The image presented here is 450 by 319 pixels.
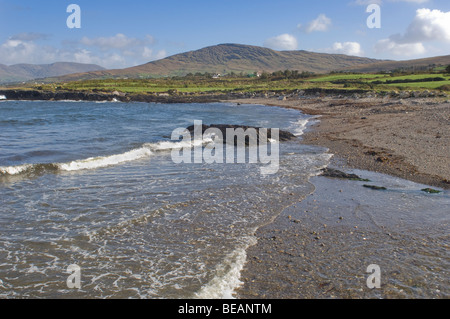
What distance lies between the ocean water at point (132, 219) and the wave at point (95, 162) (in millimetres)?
56

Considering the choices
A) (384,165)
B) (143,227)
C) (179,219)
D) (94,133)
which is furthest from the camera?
(94,133)

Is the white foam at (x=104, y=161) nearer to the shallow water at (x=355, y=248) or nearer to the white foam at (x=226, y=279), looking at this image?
the shallow water at (x=355, y=248)

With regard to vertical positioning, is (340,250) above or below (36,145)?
below

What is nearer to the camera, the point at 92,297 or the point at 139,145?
the point at 92,297

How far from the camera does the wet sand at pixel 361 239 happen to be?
5.03 m

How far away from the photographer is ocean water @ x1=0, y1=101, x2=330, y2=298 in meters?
5.23

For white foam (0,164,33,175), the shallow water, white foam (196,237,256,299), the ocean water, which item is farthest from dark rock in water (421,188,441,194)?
white foam (0,164,33,175)

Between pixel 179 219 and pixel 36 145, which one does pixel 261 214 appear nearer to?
pixel 179 219

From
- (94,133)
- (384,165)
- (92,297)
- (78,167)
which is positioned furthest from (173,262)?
(94,133)

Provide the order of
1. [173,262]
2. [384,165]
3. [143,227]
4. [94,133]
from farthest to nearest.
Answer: [94,133], [384,165], [143,227], [173,262]

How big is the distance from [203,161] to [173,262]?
29.7 feet

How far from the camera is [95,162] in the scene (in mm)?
14055

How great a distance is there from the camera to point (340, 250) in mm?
6195

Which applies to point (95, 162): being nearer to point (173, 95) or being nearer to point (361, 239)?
point (361, 239)
